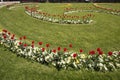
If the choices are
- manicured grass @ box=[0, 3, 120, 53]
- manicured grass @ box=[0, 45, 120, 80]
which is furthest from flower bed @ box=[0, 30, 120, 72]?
manicured grass @ box=[0, 3, 120, 53]

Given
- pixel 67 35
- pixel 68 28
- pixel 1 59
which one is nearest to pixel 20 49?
pixel 1 59

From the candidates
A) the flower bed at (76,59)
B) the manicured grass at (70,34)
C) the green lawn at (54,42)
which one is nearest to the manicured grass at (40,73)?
the green lawn at (54,42)

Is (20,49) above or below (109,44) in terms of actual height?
above

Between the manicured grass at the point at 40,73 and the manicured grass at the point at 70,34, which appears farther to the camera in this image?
the manicured grass at the point at 70,34

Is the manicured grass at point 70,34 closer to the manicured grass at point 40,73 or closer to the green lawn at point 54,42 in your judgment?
the green lawn at point 54,42

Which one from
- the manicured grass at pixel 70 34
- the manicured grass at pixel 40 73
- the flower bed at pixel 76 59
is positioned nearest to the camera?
the manicured grass at pixel 40 73

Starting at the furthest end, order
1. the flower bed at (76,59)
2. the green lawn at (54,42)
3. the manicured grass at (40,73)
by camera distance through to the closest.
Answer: the flower bed at (76,59)
the green lawn at (54,42)
the manicured grass at (40,73)

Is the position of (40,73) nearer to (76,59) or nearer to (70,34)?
(76,59)

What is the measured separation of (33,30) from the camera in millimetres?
17984

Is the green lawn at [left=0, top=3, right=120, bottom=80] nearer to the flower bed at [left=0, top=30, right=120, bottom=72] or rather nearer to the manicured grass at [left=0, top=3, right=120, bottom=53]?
the manicured grass at [left=0, top=3, right=120, bottom=53]

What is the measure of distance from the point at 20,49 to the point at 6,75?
2369 mm

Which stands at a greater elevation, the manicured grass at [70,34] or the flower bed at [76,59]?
the flower bed at [76,59]

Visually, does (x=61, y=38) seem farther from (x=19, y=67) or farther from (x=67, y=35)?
(x=19, y=67)

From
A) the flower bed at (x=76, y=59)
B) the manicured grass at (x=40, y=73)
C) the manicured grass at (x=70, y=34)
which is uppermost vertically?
the flower bed at (x=76, y=59)
